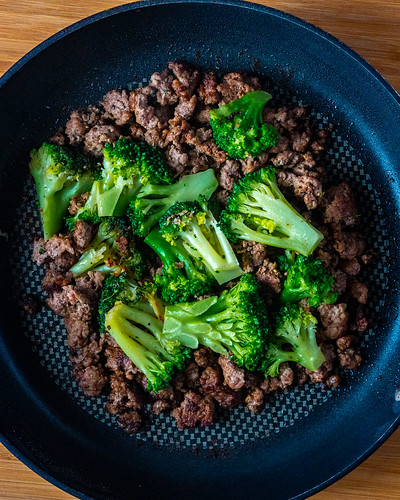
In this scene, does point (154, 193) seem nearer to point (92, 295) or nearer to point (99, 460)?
point (92, 295)

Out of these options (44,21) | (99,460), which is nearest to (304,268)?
(99,460)

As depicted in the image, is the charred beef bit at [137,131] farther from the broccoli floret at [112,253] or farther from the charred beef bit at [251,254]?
the charred beef bit at [251,254]

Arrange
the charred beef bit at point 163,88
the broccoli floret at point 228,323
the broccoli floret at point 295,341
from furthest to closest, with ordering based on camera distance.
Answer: the charred beef bit at point 163,88
the broccoli floret at point 295,341
the broccoli floret at point 228,323

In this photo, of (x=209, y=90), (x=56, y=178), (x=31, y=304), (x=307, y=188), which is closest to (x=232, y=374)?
(x=307, y=188)

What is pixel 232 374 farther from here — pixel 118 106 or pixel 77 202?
pixel 118 106

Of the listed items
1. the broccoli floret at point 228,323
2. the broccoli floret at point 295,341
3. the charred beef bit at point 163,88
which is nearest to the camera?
the broccoli floret at point 228,323

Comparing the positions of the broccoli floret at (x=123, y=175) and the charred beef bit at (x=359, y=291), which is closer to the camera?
the broccoli floret at (x=123, y=175)

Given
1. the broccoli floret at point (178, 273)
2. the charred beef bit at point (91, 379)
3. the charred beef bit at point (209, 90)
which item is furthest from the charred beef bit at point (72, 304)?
the charred beef bit at point (209, 90)
